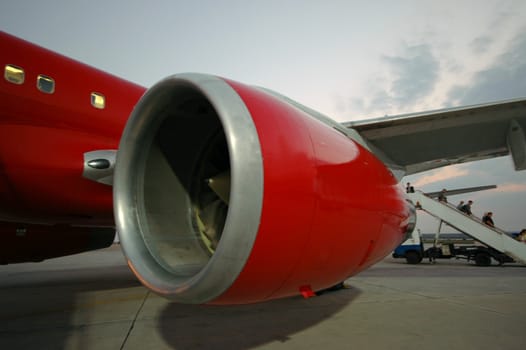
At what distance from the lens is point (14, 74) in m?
3.12

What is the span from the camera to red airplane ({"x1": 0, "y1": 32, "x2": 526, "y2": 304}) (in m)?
1.45

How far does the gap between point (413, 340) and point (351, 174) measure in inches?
62.5

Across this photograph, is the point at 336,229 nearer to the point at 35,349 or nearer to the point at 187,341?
the point at 187,341

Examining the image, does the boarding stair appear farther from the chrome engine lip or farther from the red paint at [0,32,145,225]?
the chrome engine lip

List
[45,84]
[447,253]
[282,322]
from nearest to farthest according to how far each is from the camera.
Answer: [282,322]
[45,84]
[447,253]

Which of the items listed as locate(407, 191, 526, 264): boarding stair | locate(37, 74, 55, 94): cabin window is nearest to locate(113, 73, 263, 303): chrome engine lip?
locate(37, 74, 55, 94): cabin window

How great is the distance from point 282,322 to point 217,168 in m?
1.74

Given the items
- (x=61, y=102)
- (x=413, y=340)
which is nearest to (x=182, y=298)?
(x=413, y=340)

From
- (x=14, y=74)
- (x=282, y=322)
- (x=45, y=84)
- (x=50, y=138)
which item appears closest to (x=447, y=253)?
(x=282, y=322)

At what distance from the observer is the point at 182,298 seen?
4.87ft

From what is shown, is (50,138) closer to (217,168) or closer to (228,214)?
(217,168)

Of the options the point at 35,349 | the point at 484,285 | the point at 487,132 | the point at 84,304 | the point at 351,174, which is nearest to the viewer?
the point at 351,174

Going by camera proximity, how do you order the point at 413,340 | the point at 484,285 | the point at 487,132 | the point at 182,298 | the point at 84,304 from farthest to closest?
the point at 484,285 < the point at 84,304 < the point at 487,132 < the point at 413,340 < the point at 182,298

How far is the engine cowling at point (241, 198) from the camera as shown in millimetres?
1405
